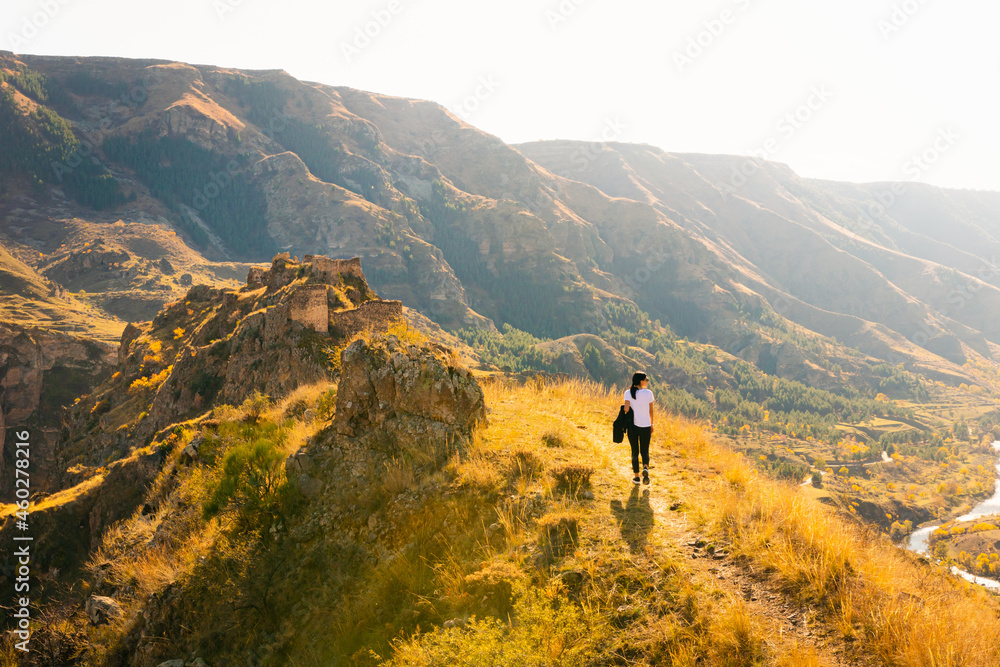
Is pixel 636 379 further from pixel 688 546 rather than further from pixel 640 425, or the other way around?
pixel 688 546

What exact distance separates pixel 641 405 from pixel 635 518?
7.74ft

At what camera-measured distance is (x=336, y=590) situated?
6594 millimetres

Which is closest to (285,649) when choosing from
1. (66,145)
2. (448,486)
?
(448,486)

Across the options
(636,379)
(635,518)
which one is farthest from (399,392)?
(635,518)

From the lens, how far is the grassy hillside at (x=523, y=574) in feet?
15.3

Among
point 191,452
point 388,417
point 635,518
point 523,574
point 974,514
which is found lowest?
point 974,514

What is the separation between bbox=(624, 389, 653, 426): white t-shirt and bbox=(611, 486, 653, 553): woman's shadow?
1246mm

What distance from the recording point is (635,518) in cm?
680

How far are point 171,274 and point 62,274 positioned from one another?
77.0 ft

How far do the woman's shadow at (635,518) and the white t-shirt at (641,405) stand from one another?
125 cm

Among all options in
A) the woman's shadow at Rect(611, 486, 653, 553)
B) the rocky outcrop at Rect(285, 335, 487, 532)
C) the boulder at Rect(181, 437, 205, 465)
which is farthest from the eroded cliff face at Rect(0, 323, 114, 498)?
the woman's shadow at Rect(611, 486, 653, 553)

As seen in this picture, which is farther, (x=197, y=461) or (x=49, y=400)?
(x=49, y=400)

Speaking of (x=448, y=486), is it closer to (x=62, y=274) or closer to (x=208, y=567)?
(x=208, y=567)

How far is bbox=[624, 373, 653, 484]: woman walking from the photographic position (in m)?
8.26
